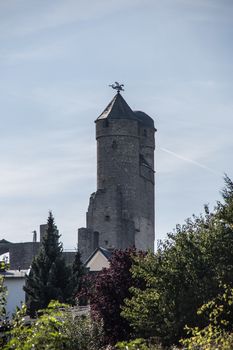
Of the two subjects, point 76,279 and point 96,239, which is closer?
point 76,279

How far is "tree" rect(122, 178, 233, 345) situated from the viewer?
86.1 ft

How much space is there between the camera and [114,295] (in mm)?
31891

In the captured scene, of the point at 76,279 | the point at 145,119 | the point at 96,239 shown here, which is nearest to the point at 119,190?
the point at 96,239

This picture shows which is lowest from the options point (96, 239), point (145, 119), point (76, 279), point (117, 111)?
point (76, 279)

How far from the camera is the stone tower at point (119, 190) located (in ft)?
279

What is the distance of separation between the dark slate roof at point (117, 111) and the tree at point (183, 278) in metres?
61.7

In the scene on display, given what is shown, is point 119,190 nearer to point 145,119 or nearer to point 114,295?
point 145,119

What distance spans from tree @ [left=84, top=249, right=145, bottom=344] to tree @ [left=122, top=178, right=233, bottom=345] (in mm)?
2377

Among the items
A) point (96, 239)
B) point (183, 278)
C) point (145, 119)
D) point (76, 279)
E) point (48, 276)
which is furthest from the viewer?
point (145, 119)

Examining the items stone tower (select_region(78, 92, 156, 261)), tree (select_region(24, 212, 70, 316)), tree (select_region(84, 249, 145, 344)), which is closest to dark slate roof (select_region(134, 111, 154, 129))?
stone tower (select_region(78, 92, 156, 261))

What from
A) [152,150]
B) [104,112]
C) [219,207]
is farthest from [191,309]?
[152,150]

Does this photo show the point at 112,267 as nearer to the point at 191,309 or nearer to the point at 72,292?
the point at 191,309

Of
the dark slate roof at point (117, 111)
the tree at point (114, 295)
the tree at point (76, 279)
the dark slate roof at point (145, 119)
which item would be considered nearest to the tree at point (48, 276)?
the tree at point (76, 279)

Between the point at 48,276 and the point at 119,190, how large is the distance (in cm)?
3533
